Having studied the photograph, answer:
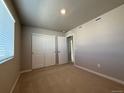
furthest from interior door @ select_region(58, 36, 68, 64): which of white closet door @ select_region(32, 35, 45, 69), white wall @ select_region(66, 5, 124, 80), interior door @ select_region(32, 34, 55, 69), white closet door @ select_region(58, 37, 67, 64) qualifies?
white wall @ select_region(66, 5, 124, 80)

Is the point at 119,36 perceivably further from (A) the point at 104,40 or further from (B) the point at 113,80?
(B) the point at 113,80

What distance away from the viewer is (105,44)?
256cm

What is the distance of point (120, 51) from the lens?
7.00 ft

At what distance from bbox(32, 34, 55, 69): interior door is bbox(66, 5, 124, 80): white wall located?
6.63 ft

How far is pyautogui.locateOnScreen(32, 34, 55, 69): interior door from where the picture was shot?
392cm

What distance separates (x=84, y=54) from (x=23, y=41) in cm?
329

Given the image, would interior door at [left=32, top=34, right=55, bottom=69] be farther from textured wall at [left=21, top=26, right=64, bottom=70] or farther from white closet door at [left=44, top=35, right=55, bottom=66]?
textured wall at [left=21, top=26, right=64, bottom=70]

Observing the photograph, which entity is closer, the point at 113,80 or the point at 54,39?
the point at 113,80

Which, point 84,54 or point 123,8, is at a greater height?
point 123,8

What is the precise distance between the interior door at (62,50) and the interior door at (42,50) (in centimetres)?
48

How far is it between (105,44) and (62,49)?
300 centimetres

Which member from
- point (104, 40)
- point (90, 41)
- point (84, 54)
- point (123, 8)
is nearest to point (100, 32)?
point (104, 40)

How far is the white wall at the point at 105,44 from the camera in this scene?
215 cm

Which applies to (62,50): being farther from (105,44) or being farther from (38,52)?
(105,44)
